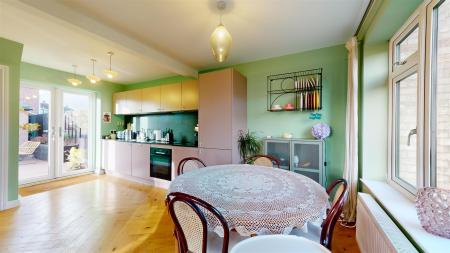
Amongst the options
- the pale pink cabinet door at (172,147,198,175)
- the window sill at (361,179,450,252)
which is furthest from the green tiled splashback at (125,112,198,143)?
the window sill at (361,179,450,252)

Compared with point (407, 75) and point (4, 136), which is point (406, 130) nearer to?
point (407, 75)

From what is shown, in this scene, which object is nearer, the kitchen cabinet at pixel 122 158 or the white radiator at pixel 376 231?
the white radiator at pixel 376 231

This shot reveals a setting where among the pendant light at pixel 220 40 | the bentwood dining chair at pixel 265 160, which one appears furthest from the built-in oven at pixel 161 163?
the pendant light at pixel 220 40

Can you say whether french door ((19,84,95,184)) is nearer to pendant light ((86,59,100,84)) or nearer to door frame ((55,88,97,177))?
door frame ((55,88,97,177))

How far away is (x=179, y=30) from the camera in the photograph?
89.0 inches

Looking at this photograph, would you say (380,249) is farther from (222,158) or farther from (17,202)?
(17,202)

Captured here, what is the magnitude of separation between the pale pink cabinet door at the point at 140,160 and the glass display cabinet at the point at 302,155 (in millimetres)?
2474

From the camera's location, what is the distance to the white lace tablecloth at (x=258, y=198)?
0.99m

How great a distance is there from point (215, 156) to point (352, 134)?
1913mm

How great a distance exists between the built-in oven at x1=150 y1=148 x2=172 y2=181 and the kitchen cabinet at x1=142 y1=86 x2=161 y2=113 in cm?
97

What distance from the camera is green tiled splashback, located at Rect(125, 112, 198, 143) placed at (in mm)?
4074

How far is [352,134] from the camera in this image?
2.21 m

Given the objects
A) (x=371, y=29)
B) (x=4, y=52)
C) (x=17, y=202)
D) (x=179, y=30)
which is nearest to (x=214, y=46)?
(x=179, y=30)

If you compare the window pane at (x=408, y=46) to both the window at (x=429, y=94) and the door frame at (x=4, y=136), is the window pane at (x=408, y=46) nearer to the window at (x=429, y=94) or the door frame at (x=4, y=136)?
the window at (x=429, y=94)
